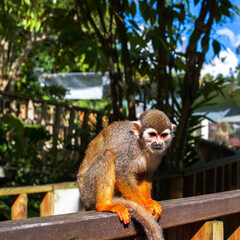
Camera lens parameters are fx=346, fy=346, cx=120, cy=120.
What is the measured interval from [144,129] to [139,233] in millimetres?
908

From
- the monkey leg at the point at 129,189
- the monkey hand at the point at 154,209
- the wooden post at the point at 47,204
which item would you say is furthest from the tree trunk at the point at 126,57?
the monkey hand at the point at 154,209

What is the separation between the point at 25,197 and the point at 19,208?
12 centimetres

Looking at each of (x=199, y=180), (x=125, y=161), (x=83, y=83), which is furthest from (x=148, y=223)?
(x=83, y=83)

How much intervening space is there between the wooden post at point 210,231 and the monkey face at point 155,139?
0.69m

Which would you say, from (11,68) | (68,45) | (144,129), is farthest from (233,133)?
(144,129)

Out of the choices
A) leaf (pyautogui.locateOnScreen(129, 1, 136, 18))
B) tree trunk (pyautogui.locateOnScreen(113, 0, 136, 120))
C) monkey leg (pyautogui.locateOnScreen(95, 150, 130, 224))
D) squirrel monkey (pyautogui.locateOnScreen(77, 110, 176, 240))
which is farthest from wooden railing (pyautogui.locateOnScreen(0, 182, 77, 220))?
leaf (pyautogui.locateOnScreen(129, 1, 136, 18))

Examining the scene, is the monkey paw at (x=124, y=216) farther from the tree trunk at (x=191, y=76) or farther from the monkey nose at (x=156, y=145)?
the tree trunk at (x=191, y=76)

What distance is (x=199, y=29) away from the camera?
10.9 feet

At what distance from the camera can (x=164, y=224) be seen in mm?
1573

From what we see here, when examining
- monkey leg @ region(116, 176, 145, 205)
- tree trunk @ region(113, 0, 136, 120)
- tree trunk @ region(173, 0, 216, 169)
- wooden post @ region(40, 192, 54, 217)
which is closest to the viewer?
monkey leg @ region(116, 176, 145, 205)

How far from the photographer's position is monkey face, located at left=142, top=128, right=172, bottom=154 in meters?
2.26

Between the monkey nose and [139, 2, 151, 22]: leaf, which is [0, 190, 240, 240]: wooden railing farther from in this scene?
[139, 2, 151, 22]: leaf

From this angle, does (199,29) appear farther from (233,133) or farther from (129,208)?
(233,133)

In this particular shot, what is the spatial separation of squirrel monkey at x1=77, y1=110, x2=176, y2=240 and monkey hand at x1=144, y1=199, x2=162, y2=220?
0.01 m
